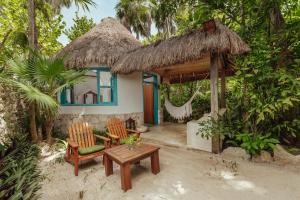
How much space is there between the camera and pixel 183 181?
2549 millimetres

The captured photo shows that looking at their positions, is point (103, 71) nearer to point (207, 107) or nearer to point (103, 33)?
point (103, 33)

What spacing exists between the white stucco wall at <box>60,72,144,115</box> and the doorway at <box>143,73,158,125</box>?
0.76m

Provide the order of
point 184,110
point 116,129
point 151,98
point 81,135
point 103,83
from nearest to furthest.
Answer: point 81,135 < point 116,129 < point 184,110 < point 103,83 < point 151,98

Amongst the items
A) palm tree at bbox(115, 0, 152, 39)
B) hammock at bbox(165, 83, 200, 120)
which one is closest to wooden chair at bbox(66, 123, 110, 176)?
hammock at bbox(165, 83, 200, 120)

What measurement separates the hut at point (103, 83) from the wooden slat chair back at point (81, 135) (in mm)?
2051

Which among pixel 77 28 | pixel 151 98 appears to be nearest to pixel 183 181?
pixel 151 98

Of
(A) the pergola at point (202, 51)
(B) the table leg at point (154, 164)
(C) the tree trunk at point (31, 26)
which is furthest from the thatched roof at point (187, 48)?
(C) the tree trunk at point (31, 26)

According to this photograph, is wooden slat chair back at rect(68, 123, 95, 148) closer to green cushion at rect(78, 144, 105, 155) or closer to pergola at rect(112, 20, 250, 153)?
green cushion at rect(78, 144, 105, 155)

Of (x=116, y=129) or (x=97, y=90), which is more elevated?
(x=97, y=90)

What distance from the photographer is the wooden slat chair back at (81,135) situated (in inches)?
130

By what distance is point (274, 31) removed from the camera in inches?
135

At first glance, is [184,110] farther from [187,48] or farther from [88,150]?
[88,150]

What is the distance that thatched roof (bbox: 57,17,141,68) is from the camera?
5.28m

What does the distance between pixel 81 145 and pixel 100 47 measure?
3560mm
